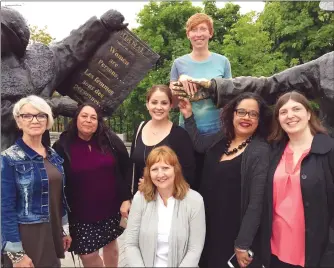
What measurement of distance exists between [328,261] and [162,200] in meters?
1.12

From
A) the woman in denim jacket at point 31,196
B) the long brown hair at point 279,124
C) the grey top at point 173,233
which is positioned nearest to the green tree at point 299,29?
the long brown hair at point 279,124

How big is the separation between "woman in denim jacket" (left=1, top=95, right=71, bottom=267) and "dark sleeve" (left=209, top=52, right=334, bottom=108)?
Result: 1.30 meters

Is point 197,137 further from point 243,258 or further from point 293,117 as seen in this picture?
point 243,258

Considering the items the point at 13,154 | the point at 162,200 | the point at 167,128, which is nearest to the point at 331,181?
the point at 162,200

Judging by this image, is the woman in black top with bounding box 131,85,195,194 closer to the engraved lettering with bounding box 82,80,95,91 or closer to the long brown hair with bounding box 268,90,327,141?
the long brown hair with bounding box 268,90,327,141

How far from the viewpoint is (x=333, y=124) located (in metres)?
3.31

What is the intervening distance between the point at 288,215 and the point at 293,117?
612 millimetres

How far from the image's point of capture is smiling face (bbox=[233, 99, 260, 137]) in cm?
315

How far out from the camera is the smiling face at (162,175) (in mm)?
3029

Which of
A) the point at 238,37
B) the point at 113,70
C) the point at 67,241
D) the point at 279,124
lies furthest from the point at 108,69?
the point at 238,37

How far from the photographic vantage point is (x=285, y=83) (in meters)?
3.42

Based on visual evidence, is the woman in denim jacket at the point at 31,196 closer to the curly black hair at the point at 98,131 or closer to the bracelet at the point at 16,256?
the bracelet at the point at 16,256

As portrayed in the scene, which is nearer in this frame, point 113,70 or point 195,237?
point 195,237

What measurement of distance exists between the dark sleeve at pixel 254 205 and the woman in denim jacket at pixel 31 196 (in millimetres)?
1318
